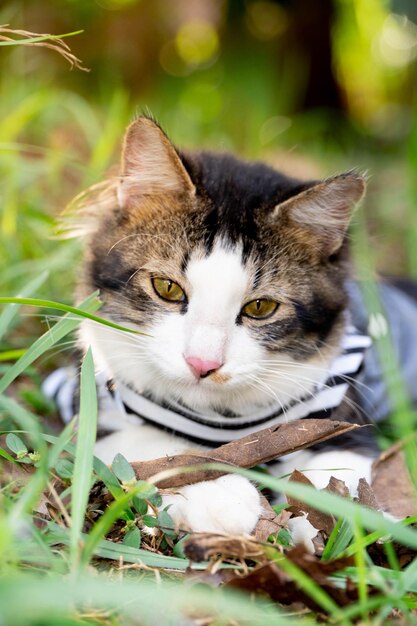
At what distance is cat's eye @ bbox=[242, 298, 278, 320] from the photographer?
1.60 metres

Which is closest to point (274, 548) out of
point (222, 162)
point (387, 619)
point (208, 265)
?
point (387, 619)

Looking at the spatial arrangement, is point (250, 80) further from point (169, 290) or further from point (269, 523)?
point (269, 523)

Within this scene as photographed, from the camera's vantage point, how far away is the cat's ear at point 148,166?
1.60 metres

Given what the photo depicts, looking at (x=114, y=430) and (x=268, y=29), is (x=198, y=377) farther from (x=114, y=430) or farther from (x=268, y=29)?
(x=268, y=29)

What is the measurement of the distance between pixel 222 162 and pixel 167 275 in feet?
1.48

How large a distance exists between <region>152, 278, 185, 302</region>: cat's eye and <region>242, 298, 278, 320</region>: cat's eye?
Result: 15 centimetres

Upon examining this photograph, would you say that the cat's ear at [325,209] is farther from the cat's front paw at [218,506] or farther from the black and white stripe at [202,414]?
the cat's front paw at [218,506]

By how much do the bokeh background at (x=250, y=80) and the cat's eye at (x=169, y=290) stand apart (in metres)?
1.48

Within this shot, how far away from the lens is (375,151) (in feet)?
21.0

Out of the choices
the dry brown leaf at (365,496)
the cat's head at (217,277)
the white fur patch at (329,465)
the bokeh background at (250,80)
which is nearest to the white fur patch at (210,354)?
the cat's head at (217,277)

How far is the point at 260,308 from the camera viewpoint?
5.31 ft

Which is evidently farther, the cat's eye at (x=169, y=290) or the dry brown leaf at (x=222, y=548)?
the cat's eye at (x=169, y=290)

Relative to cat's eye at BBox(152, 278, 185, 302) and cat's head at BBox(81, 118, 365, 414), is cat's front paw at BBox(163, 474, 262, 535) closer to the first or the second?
cat's head at BBox(81, 118, 365, 414)

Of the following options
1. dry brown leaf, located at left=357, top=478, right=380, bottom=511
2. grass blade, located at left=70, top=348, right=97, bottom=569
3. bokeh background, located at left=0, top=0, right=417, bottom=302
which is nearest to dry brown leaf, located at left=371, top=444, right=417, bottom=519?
dry brown leaf, located at left=357, top=478, right=380, bottom=511
